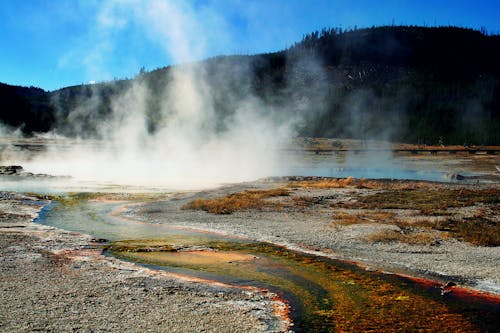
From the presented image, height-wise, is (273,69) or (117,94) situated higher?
(273,69)

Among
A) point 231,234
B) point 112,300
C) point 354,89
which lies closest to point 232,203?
point 231,234

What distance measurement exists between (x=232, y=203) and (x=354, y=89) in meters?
124

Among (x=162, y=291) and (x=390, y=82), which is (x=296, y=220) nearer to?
(x=162, y=291)

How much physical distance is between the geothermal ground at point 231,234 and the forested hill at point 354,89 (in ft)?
221

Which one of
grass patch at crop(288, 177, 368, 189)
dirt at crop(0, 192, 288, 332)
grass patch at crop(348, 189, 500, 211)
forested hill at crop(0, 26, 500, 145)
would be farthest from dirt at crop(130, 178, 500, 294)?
forested hill at crop(0, 26, 500, 145)

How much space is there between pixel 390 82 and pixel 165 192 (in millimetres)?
126626

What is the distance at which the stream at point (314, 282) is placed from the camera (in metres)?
7.86

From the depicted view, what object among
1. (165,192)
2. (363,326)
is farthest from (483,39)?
(363,326)

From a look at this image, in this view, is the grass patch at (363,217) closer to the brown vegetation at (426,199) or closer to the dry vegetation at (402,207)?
the dry vegetation at (402,207)

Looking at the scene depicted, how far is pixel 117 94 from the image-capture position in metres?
128

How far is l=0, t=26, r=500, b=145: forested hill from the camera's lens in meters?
106

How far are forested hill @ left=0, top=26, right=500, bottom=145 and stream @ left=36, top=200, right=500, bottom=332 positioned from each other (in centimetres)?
7433

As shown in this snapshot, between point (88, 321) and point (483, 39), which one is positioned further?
point (483, 39)

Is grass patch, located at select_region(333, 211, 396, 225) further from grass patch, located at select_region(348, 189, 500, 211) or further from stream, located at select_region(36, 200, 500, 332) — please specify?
stream, located at select_region(36, 200, 500, 332)
